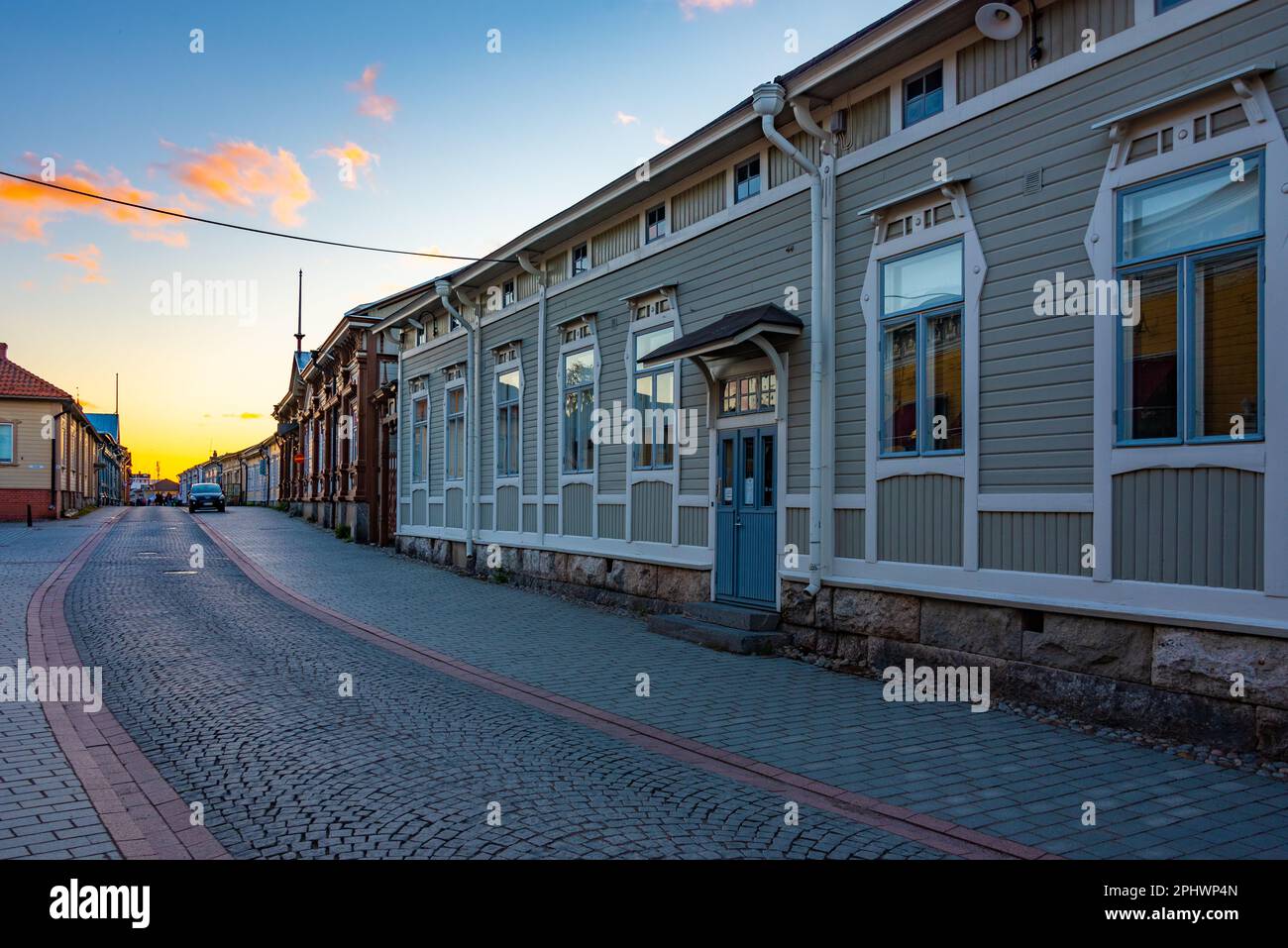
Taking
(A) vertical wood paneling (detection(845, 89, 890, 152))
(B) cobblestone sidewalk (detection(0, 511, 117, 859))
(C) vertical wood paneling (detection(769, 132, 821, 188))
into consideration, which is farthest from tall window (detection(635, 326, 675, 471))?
(B) cobblestone sidewalk (detection(0, 511, 117, 859))

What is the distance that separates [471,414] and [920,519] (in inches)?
505

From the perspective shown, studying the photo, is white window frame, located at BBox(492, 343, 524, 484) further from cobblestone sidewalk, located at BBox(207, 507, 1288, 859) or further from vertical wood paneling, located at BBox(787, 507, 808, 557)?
vertical wood paneling, located at BBox(787, 507, 808, 557)

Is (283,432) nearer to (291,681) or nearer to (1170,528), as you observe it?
(291,681)

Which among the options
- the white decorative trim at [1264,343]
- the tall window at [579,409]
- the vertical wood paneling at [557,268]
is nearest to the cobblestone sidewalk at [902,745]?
the white decorative trim at [1264,343]

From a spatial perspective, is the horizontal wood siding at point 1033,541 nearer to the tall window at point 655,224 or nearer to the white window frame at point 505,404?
the tall window at point 655,224

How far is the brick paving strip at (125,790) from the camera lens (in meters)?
4.80

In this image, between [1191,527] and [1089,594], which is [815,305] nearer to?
[1089,594]

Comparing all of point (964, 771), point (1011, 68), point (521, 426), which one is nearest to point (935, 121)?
point (1011, 68)

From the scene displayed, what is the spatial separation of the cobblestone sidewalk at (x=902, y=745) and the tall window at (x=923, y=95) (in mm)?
5580

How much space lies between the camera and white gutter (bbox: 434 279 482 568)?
2017cm

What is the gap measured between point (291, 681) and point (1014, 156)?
8.02 meters

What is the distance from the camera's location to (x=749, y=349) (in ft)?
38.1

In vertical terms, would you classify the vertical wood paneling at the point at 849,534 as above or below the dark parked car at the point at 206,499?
above

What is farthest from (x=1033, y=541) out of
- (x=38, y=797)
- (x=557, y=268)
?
(x=557, y=268)
